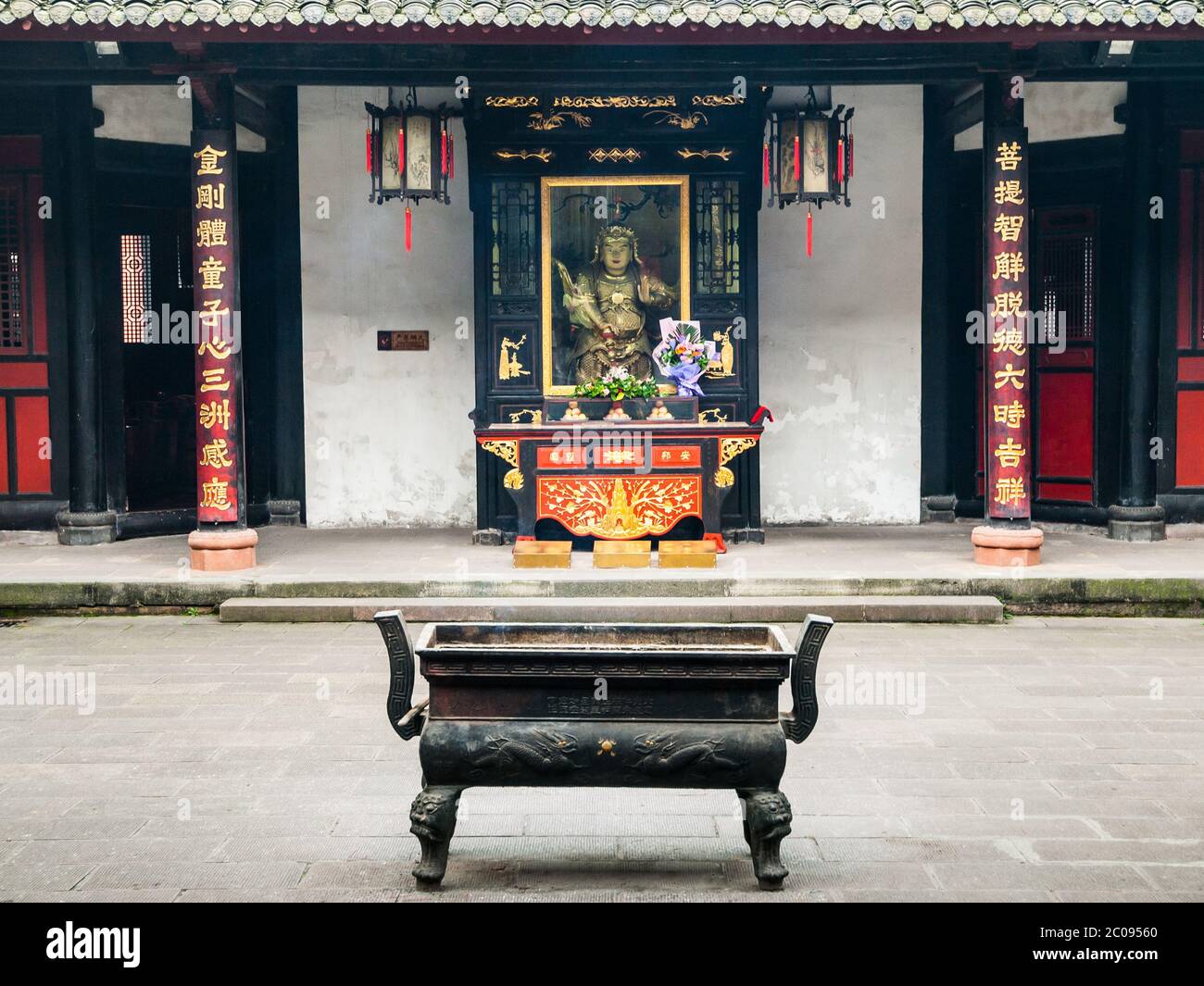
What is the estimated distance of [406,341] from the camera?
12.6 m

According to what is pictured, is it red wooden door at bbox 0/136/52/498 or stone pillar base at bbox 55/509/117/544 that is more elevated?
red wooden door at bbox 0/136/52/498

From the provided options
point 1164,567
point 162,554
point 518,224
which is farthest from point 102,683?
point 1164,567

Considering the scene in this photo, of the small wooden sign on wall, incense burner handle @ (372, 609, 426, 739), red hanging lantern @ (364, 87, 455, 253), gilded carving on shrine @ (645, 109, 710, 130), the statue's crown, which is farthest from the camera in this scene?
the small wooden sign on wall

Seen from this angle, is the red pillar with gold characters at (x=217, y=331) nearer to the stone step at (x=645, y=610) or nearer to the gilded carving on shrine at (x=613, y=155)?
the stone step at (x=645, y=610)

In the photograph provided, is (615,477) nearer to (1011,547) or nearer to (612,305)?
(612,305)

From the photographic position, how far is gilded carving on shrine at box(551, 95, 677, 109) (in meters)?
11.2

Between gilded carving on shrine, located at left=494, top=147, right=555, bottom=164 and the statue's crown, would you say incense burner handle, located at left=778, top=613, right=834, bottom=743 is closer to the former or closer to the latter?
the statue's crown

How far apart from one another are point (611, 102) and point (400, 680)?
23.8 feet

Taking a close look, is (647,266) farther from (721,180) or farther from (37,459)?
(37,459)

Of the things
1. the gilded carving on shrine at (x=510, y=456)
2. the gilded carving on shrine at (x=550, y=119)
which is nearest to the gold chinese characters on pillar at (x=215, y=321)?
the gilded carving on shrine at (x=510, y=456)

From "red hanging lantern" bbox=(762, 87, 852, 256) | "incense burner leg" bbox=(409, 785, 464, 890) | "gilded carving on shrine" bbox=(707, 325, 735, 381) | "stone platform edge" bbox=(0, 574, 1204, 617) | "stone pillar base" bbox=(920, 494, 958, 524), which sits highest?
"red hanging lantern" bbox=(762, 87, 852, 256)

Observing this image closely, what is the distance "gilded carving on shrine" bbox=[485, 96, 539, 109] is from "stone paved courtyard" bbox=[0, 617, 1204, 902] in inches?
195

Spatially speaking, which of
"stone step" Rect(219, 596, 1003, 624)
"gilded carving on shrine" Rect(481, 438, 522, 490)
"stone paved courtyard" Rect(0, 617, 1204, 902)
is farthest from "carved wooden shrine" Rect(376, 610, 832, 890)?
"gilded carving on shrine" Rect(481, 438, 522, 490)

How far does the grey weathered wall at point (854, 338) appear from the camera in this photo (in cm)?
1251
